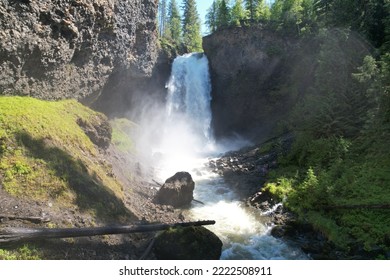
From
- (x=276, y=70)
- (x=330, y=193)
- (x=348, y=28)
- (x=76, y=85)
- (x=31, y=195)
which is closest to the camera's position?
(x=31, y=195)

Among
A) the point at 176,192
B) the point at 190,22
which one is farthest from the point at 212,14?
the point at 176,192

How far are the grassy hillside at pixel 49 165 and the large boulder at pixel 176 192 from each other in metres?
2.76

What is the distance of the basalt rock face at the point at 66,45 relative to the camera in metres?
15.7

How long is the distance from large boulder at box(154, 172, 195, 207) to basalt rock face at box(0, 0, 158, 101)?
28.9 feet

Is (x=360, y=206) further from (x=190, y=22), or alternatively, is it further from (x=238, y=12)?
(x=190, y=22)

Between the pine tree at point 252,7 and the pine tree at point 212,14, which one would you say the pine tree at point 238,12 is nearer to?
the pine tree at point 252,7

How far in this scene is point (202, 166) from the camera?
2941cm

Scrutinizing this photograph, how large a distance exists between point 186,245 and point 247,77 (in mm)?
34354

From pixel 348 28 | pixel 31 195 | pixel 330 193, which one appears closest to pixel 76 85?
pixel 31 195

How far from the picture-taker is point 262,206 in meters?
18.2

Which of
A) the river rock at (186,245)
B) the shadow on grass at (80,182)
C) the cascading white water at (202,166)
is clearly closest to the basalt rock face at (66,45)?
the shadow on grass at (80,182)

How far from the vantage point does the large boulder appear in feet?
59.9
